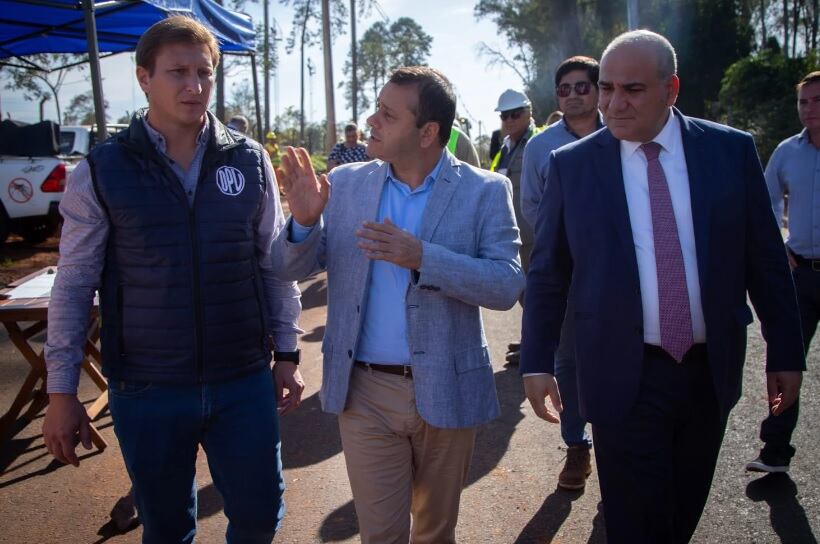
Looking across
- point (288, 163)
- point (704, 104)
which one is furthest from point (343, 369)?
point (704, 104)

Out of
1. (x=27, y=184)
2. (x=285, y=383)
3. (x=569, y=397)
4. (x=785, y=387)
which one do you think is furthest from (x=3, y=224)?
(x=785, y=387)

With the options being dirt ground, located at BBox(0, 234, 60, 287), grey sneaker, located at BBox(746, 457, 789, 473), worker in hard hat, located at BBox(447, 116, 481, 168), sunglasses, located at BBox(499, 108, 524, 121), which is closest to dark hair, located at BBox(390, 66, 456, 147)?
grey sneaker, located at BBox(746, 457, 789, 473)

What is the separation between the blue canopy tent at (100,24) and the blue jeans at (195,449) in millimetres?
3081

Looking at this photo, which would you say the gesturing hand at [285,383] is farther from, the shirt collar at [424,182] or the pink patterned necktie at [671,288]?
the pink patterned necktie at [671,288]

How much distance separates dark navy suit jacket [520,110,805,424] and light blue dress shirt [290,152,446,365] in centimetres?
45

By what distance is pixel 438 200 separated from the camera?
110 inches

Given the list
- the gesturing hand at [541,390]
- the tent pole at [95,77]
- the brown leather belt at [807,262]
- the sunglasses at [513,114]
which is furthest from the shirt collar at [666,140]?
the sunglasses at [513,114]

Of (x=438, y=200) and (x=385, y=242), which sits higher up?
(x=438, y=200)

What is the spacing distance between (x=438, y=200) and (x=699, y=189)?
89cm

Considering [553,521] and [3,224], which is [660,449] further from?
[3,224]

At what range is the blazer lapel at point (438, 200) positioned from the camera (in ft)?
9.06

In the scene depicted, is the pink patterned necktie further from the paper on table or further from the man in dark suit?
the paper on table

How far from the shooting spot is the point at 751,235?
271 cm

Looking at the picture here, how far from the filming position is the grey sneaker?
4258 millimetres
